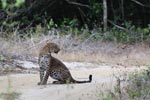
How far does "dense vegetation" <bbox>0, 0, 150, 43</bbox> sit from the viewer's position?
19.5m

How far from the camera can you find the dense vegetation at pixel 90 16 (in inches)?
768

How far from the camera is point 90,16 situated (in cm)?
2116

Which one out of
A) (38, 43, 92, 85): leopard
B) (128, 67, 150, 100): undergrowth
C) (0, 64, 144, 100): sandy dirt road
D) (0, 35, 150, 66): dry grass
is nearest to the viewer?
(128, 67, 150, 100): undergrowth

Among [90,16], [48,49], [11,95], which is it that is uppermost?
[90,16]

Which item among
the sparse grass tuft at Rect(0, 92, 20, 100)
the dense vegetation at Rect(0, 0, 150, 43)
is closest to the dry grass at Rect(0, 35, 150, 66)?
the dense vegetation at Rect(0, 0, 150, 43)

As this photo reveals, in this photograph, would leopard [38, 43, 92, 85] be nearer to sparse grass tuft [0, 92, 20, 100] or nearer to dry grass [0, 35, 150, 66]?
sparse grass tuft [0, 92, 20, 100]

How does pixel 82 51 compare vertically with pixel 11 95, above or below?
above

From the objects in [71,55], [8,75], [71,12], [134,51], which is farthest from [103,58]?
[71,12]

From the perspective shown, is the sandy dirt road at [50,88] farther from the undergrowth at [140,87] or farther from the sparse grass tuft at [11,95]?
the undergrowth at [140,87]

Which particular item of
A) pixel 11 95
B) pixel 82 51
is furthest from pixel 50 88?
pixel 82 51

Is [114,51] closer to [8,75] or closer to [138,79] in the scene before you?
[8,75]

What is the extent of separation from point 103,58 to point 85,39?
9.09 feet

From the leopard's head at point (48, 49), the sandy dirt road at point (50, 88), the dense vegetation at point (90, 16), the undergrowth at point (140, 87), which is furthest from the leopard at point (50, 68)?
the dense vegetation at point (90, 16)

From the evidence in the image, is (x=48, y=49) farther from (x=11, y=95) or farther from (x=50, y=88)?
(x=11, y=95)
